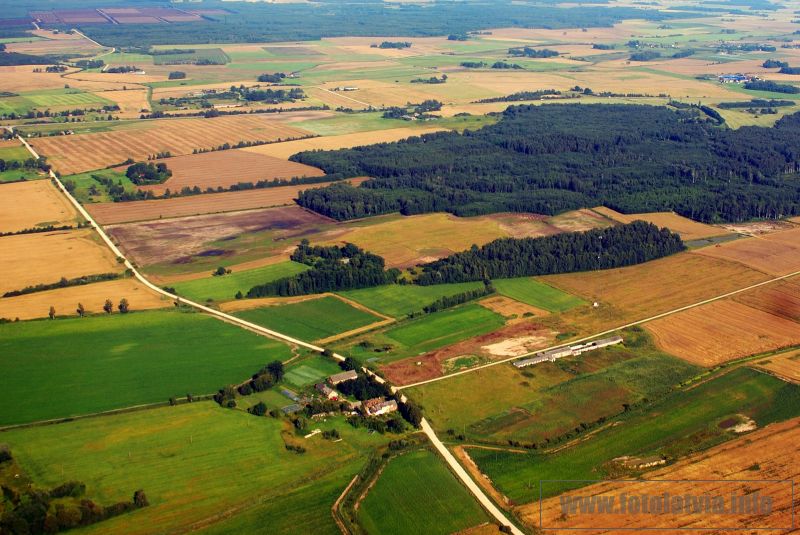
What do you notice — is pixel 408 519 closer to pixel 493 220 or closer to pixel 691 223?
pixel 493 220

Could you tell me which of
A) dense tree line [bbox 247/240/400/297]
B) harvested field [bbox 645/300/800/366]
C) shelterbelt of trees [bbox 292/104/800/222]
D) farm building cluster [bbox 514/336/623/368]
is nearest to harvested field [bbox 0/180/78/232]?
shelterbelt of trees [bbox 292/104/800/222]

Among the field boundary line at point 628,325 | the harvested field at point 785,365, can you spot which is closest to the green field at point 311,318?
the field boundary line at point 628,325

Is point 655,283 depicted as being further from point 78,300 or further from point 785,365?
point 78,300

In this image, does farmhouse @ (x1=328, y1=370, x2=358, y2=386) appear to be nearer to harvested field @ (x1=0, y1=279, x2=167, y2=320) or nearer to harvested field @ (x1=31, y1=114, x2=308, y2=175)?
harvested field @ (x1=0, y1=279, x2=167, y2=320)

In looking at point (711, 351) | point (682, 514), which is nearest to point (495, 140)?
point (711, 351)

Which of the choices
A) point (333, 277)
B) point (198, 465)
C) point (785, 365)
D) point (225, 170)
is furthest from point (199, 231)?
point (785, 365)

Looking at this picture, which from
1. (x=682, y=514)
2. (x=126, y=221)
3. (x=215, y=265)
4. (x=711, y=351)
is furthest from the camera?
(x=126, y=221)
